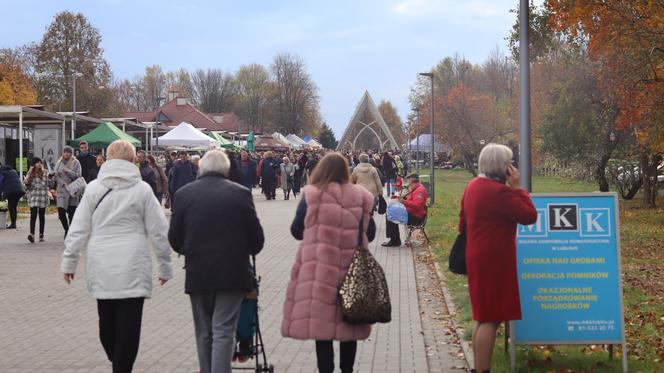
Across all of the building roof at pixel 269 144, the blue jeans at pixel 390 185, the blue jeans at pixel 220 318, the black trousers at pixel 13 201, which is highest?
the building roof at pixel 269 144

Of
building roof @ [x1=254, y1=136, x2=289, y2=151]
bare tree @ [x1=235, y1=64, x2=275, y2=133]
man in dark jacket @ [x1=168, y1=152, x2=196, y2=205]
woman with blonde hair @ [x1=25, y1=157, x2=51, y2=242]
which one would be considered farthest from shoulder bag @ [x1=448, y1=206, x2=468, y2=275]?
bare tree @ [x1=235, y1=64, x2=275, y2=133]

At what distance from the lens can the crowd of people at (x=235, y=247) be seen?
6.16 m

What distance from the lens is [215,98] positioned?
129375mm

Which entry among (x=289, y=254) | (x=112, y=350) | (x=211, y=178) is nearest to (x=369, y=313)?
(x=211, y=178)

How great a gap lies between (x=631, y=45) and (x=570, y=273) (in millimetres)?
17255

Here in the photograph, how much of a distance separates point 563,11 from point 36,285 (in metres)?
14.9

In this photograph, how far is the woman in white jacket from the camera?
625 centimetres

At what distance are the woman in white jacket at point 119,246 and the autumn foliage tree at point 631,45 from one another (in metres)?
16.9

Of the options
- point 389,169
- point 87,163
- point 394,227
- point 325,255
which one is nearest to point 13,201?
point 87,163

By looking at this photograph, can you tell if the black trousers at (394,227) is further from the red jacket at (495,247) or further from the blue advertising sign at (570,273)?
the red jacket at (495,247)

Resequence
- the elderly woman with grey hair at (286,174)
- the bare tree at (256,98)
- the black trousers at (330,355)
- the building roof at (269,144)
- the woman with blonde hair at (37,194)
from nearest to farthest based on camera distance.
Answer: the black trousers at (330,355), the woman with blonde hair at (37,194), the elderly woman with grey hair at (286,174), the building roof at (269,144), the bare tree at (256,98)

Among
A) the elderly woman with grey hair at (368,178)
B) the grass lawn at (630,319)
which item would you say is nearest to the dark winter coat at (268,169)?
the grass lawn at (630,319)

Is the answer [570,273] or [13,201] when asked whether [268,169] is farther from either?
[570,273]

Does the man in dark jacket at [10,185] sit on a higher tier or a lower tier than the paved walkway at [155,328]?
higher
